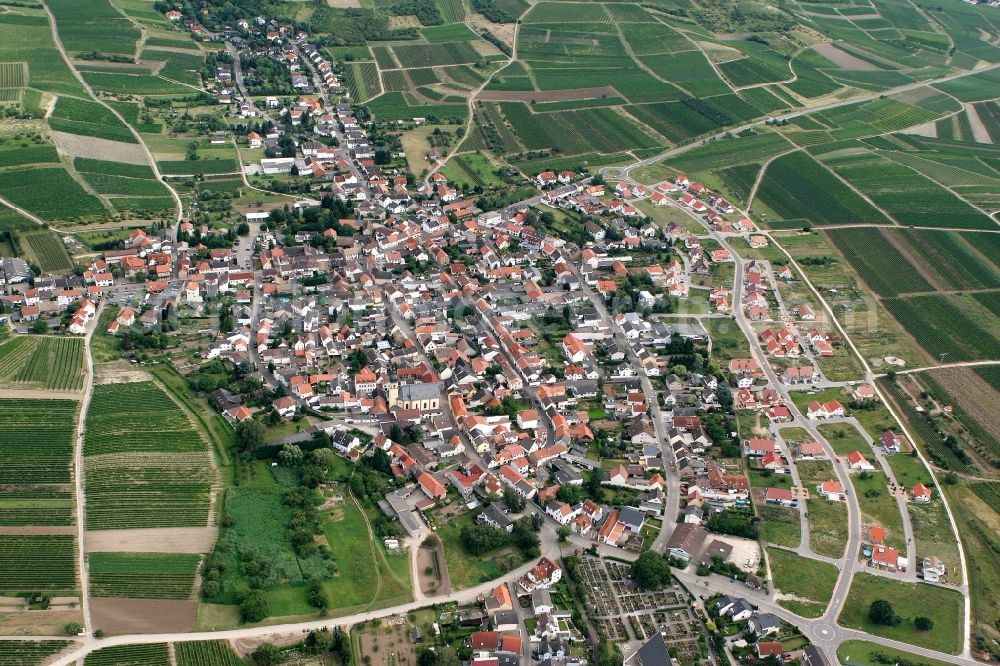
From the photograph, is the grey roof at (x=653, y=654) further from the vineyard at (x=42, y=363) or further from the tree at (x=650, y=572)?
the vineyard at (x=42, y=363)

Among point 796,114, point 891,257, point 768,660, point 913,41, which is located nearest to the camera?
point 768,660

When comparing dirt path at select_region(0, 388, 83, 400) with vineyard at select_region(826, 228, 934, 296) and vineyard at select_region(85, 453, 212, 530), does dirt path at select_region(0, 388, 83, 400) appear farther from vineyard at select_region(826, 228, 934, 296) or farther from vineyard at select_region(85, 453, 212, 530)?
vineyard at select_region(826, 228, 934, 296)

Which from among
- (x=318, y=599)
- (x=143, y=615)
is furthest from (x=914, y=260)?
(x=143, y=615)

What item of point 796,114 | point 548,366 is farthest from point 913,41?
point 548,366

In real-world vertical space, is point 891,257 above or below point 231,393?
above

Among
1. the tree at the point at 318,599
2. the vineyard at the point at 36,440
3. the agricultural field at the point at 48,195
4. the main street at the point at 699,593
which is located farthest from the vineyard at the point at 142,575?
the agricultural field at the point at 48,195

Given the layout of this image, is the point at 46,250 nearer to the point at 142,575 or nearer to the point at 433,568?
the point at 142,575

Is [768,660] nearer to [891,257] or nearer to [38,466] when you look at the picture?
[38,466]

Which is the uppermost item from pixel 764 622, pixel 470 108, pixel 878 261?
pixel 878 261
